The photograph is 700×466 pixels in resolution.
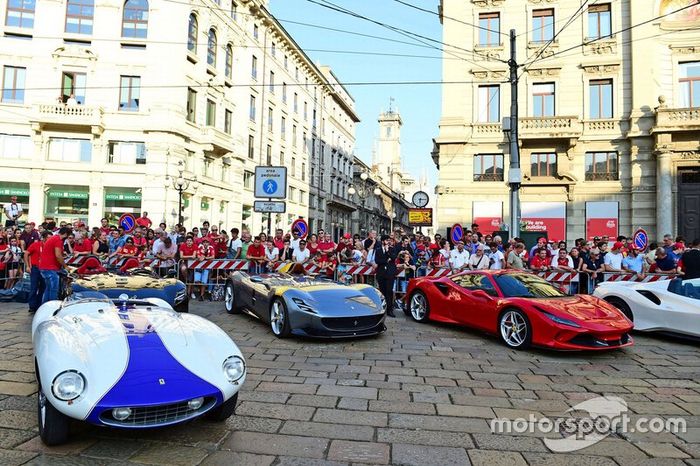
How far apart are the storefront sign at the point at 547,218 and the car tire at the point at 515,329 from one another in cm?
1758

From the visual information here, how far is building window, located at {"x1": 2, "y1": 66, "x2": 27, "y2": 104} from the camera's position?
90.3 ft

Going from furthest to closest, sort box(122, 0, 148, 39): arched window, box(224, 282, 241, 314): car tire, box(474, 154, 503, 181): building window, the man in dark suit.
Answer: box(122, 0, 148, 39): arched window, box(474, 154, 503, 181): building window, the man in dark suit, box(224, 282, 241, 314): car tire

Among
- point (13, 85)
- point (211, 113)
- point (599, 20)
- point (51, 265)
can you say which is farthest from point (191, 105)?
point (599, 20)

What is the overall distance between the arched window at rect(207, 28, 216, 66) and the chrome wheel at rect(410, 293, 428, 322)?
2994cm

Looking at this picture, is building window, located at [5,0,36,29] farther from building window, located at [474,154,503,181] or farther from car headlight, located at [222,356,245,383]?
car headlight, located at [222,356,245,383]

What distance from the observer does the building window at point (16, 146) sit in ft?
89.5

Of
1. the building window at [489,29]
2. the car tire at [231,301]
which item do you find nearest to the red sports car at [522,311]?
the car tire at [231,301]

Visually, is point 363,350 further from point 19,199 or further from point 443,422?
point 19,199

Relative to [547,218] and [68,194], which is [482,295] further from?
[68,194]

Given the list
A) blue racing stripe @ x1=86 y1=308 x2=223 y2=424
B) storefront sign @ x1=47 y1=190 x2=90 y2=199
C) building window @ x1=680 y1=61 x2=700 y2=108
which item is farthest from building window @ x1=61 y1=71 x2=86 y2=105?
building window @ x1=680 y1=61 x2=700 y2=108

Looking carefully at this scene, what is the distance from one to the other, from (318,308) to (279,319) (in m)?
0.88

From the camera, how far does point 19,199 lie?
27234 mm

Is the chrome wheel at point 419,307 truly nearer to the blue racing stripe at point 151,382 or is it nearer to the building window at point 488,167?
the blue racing stripe at point 151,382

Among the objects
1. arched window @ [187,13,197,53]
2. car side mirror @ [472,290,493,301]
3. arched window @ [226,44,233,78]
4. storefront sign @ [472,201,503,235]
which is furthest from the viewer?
arched window @ [226,44,233,78]
